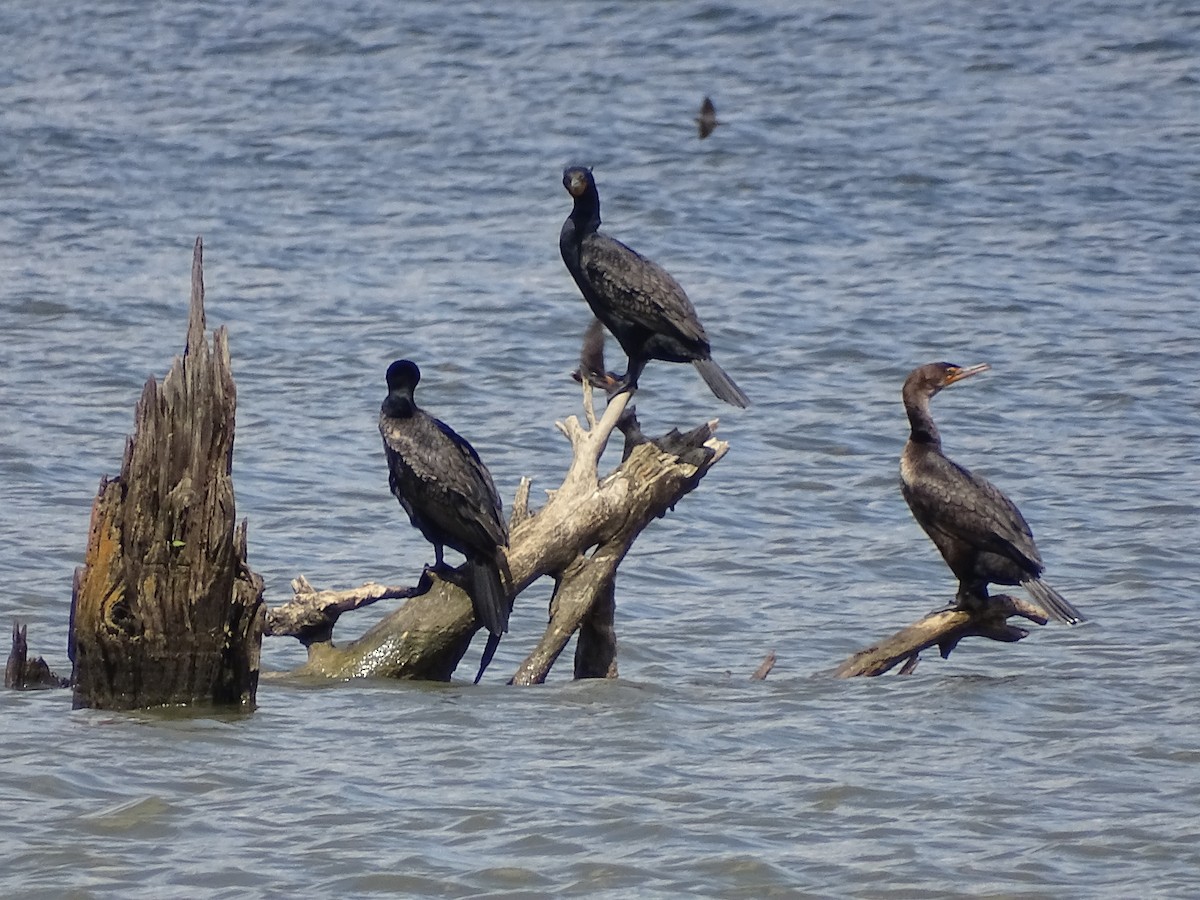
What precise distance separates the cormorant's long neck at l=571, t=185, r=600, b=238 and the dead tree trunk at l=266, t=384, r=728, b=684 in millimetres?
1388

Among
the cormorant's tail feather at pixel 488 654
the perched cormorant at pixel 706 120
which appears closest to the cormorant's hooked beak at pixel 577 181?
the cormorant's tail feather at pixel 488 654

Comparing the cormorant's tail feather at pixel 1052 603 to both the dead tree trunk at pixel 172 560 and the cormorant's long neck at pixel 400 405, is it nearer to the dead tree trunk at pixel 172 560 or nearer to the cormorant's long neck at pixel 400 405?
the cormorant's long neck at pixel 400 405

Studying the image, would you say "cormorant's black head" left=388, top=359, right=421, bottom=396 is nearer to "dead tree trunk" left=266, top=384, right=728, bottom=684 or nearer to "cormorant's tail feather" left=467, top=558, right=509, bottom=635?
A: "dead tree trunk" left=266, top=384, right=728, bottom=684

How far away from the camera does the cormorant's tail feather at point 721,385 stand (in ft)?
26.3

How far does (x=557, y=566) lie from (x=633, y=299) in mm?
1441

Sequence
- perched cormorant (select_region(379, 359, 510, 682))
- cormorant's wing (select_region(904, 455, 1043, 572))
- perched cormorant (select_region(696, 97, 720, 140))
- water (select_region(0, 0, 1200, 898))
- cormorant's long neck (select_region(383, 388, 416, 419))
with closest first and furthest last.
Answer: water (select_region(0, 0, 1200, 898)), perched cormorant (select_region(379, 359, 510, 682)), cormorant's wing (select_region(904, 455, 1043, 572)), cormorant's long neck (select_region(383, 388, 416, 419)), perched cormorant (select_region(696, 97, 720, 140))

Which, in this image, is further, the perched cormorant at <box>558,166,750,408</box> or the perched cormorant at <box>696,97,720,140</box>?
the perched cormorant at <box>696,97,720,140</box>

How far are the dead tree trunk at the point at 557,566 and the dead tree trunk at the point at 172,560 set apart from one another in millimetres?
701

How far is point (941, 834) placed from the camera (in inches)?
227

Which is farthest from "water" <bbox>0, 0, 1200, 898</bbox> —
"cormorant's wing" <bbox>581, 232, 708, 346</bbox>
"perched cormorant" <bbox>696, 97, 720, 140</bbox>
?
"cormorant's wing" <bbox>581, 232, 708, 346</bbox>

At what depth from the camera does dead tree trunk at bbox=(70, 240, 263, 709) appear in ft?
20.2

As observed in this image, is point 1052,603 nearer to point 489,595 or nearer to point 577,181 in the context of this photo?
point 489,595

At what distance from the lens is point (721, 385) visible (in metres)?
8.14

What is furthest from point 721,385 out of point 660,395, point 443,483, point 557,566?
point 660,395
